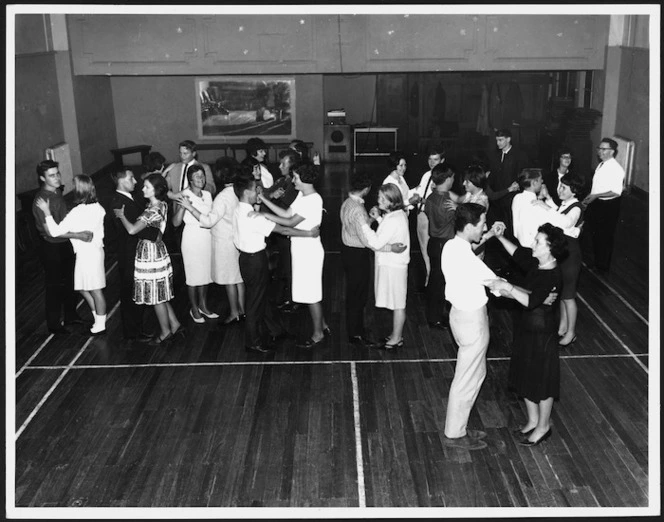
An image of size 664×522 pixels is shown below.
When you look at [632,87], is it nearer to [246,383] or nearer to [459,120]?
[459,120]

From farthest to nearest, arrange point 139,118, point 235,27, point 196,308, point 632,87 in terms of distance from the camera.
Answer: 1. point 139,118
2. point 632,87
3. point 235,27
4. point 196,308

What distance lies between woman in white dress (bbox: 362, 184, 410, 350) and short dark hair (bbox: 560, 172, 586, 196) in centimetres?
134

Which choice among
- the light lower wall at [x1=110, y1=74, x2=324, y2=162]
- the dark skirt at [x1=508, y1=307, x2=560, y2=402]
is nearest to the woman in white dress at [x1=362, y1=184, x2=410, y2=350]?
the dark skirt at [x1=508, y1=307, x2=560, y2=402]

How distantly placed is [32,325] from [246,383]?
2513 mm

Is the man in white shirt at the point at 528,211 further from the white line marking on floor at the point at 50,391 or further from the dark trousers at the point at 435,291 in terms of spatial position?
the white line marking on floor at the point at 50,391

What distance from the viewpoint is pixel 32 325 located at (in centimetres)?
712

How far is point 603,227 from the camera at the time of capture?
8.20m

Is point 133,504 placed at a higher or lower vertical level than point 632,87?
lower

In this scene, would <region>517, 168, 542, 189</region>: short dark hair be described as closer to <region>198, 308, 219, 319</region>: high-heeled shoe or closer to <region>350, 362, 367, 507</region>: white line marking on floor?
<region>350, 362, 367, 507</region>: white line marking on floor

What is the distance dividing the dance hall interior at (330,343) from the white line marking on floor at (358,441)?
0.03 metres

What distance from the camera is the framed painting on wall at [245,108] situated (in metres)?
16.1

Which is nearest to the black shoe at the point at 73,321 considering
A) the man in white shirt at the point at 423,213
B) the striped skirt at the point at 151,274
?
the striped skirt at the point at 151,274

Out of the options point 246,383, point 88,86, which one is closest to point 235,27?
point 88,86

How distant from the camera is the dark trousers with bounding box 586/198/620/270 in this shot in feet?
26.6
